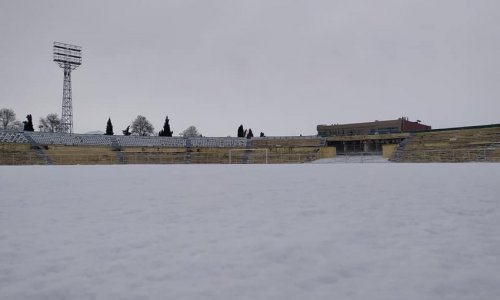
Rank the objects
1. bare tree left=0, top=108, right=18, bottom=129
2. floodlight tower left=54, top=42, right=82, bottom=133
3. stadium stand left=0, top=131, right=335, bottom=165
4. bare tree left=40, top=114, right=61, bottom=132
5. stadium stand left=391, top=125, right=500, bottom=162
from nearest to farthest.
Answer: stadium stand left=391, top=125, right=500, bottom=162 < stadium stand left=0, top=131, right=335, bottom=165 < floodlight tower left=54, top=42, right=82, bottom=133 < bare tree left=0, top=108, right=18, bottom=129 < bare tree left=40, top=114, right=61, bottom=132

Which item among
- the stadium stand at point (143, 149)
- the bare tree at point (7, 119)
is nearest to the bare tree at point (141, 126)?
the bare tree at point (7, 119)

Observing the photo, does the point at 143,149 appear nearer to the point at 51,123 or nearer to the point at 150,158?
the point at 150,158

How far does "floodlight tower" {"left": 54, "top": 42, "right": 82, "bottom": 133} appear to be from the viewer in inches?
2170

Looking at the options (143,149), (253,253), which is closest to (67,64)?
(143,149)

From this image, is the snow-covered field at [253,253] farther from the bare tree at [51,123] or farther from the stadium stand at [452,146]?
the bare tree at [51,123]

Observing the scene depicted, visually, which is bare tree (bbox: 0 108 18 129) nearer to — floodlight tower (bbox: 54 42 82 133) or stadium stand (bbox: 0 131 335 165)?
floodlight tower (bbox: 54 42 82 133)

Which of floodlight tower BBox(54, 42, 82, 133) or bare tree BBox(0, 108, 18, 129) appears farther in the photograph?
bare tree BBox(0, 108, 18, 129)

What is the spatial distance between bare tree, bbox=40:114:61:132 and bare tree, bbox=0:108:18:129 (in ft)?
20.7

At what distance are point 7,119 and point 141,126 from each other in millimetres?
29357

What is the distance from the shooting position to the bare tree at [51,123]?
3447 inches

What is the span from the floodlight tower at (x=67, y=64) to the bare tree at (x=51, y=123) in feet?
114

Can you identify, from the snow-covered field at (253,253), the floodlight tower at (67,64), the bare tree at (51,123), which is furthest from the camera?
the bare tree at (51,123)

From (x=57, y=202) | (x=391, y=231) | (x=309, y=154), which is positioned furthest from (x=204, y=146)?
(x=391, y=231)

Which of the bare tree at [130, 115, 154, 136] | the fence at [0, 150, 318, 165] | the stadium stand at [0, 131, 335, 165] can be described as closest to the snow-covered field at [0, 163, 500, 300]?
the fence at [0, 150, 318, 165]
